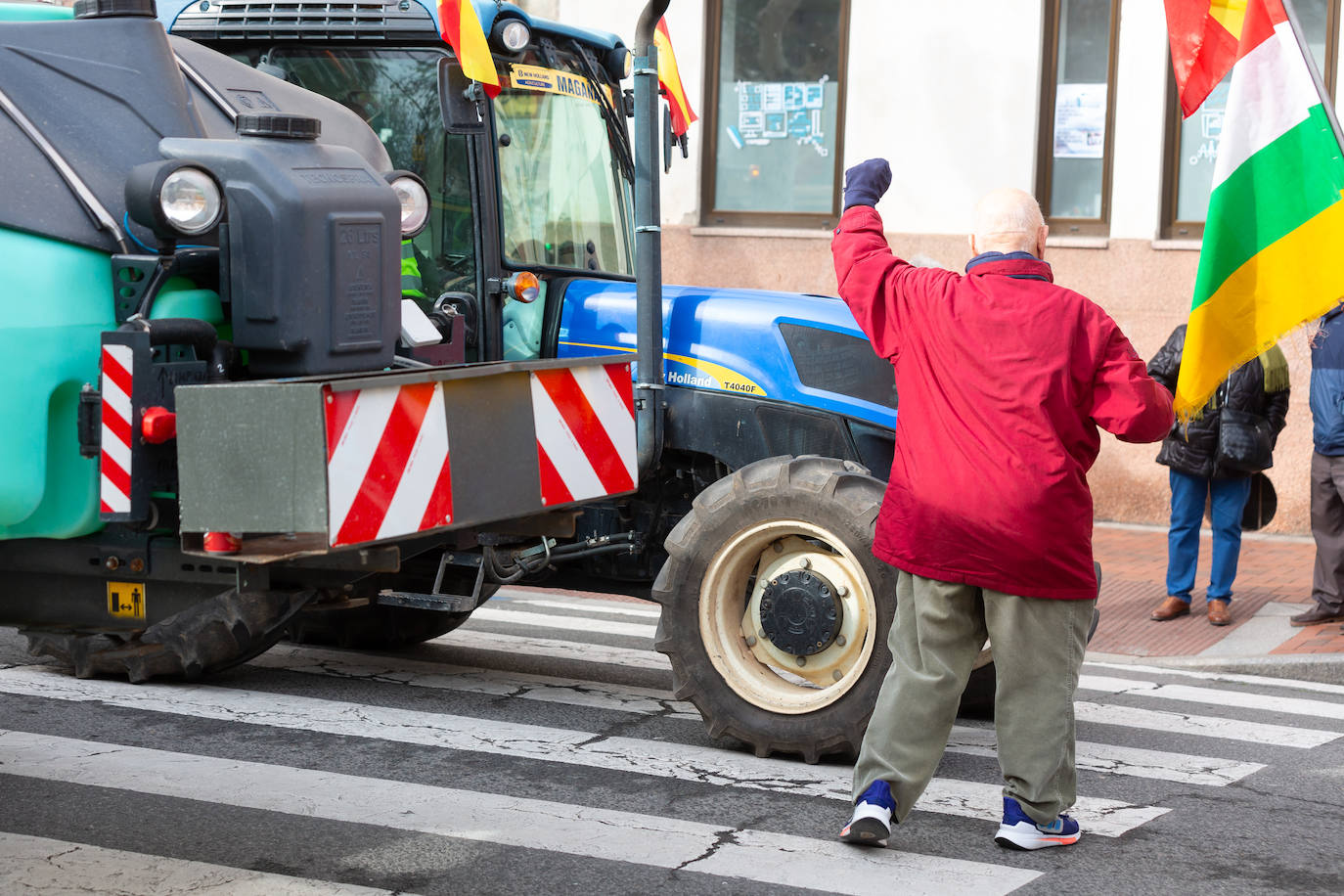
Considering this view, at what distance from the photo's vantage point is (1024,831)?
4.70 m

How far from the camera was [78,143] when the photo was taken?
14.5 ft

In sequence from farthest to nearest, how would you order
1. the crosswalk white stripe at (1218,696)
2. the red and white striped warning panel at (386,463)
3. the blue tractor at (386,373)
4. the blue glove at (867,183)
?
the crosswalk white stripe at (1218,696) → the blue glove at (867,183) → the blue tractor at (386,373) → the red and white striped warning panel at (386,463)

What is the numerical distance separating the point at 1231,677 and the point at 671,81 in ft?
13.1

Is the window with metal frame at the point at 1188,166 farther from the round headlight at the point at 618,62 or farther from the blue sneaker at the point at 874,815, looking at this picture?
the blue sneaker at the point at 874,815

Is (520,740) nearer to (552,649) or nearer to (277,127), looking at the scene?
(552,649)

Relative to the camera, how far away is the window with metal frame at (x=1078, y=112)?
1294cm

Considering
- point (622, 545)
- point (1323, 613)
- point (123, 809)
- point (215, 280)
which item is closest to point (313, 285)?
point (215, 280)

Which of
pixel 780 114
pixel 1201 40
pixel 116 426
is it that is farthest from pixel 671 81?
A: pixel 780 114

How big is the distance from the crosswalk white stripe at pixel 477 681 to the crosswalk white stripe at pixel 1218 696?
1.93m

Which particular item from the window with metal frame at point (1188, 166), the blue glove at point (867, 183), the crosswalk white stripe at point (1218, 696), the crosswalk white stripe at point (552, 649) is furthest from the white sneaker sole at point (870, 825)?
the window with metal frame at point (1188, 166)

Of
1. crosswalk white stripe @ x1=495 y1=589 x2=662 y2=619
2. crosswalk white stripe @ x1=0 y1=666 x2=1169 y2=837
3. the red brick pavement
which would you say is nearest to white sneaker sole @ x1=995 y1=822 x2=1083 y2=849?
crosswalk white stripe @ x1=0 y1=666 x2=1169 y2=837

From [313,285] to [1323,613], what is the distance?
6.57 meters

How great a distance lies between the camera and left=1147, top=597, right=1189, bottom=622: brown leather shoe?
368 inches

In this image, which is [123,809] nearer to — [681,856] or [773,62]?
[681,856]
